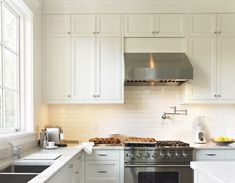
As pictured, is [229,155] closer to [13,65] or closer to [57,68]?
[57,68]

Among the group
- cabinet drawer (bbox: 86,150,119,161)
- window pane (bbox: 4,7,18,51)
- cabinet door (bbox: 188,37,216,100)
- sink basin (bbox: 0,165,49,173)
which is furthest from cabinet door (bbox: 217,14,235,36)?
sink basin (bbox: 0,165,49,173)

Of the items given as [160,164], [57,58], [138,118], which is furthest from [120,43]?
[160,164]

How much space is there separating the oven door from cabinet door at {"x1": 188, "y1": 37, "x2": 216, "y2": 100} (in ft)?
3.28

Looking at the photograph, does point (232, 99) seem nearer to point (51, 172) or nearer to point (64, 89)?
point (64, 89)

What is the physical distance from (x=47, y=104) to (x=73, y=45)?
93 centimetres

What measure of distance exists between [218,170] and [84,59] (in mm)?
2590

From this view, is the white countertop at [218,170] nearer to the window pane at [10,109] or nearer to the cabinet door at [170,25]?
the window pane at [10,109]

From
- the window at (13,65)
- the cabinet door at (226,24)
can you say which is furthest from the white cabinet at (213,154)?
the window at (13,65)

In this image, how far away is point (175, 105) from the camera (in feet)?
15.2

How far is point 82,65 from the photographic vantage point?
433 centimetres

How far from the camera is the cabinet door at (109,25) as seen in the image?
4336 mm

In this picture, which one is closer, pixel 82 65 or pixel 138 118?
pixel 82 65

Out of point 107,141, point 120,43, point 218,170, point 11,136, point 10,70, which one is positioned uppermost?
point 120,43

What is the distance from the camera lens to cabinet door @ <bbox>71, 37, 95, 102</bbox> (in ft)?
14.2
